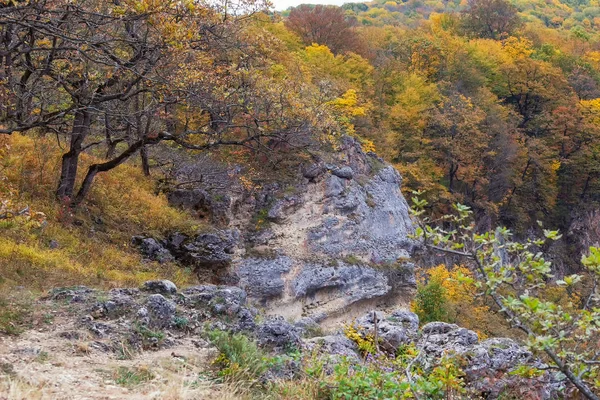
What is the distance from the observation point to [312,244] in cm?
1625

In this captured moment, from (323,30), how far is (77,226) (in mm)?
27113

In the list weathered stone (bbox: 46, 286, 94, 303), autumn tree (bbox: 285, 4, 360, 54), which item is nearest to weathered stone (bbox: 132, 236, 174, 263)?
→ weathered stone (bbox: 46, 286, 94, 303)

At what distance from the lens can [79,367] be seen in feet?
16.6

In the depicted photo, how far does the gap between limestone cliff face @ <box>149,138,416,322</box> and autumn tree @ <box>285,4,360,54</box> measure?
17.7 metres

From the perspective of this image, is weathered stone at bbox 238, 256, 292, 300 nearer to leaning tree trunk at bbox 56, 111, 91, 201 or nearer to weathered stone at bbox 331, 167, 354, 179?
weathered stone at bbox 331, 167, 354, 179

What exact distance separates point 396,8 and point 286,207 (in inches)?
3636

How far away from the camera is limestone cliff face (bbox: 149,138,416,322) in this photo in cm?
1409

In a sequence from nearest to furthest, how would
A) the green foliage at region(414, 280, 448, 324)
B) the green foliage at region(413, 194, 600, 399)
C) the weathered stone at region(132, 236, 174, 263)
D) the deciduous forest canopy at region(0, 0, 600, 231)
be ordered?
the green foliage at region(413, 194, 600, 399) → the deciduous forest canopy at region(0, 0, 600, 231) → the weathered stone at region(132, 236, 174, 263) → the green foliage at region(414, 280, 448, 324)

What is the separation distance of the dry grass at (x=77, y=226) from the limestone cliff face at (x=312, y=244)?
0.79 metres

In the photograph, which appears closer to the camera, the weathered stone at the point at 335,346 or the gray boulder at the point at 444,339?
the weathered stone at the point at 335,346

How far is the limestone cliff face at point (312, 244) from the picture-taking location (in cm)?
1409

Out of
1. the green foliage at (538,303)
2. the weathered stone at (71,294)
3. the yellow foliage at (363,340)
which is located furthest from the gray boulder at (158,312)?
the green foliage at (538,303)

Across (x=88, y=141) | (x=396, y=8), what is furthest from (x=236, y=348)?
(x=396, y=8)

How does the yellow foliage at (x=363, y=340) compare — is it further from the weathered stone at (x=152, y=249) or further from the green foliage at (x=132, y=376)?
the weathered stone at (x=152, y=249)
